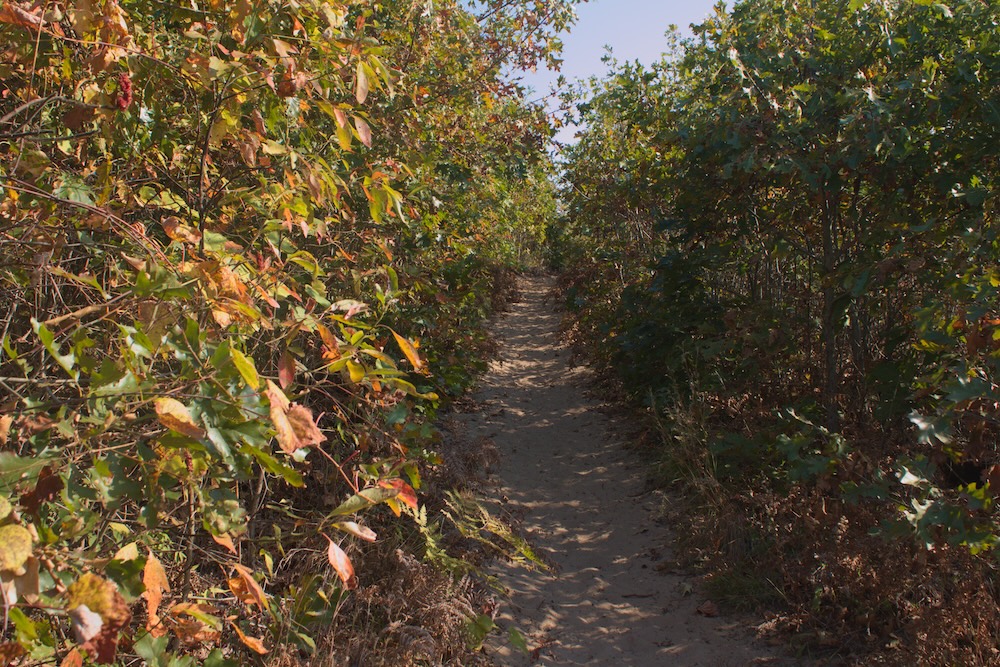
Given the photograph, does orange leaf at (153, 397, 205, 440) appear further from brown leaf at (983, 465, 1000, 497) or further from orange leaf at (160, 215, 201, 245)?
brown leaf at (983, 465, 1000, 497)

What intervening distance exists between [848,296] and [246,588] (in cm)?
420

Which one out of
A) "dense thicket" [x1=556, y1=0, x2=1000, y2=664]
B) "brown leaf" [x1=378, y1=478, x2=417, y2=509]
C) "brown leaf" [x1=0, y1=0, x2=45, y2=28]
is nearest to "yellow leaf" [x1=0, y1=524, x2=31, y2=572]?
"brown leaf" [x1=378, y1=478, x2=417, y2=509]

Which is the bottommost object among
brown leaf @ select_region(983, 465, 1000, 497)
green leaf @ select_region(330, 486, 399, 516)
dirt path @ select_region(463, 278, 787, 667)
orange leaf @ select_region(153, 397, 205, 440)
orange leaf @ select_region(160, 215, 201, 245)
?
dirt path @ select_region(463, 278, 787, 667)

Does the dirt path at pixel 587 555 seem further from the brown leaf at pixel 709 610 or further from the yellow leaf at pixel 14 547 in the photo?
the yellow leaf at pixel 14 547

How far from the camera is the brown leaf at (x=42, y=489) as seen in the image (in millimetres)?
1702

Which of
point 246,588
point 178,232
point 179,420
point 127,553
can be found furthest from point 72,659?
point 178,232

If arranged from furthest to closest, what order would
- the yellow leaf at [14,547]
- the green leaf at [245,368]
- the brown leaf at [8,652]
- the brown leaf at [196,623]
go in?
1. the brown leaf at [196,623]
2. the green leaf at [245,368]
3. the brown leaf at [8,652]
4. the yellow leaf at [14,547]

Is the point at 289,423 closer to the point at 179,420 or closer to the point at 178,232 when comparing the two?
the point at 179,420

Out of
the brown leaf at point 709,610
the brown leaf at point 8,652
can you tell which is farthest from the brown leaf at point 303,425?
the brown leaf at point 709,610

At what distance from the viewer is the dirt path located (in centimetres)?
409

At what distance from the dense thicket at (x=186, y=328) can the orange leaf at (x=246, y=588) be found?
0.4 inches

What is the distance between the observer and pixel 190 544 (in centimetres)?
254

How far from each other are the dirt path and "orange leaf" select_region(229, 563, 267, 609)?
2019 mm

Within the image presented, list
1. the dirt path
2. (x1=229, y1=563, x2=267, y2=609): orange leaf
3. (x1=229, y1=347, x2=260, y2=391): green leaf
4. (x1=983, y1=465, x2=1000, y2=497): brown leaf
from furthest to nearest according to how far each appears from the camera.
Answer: the dirt path, (x1=983, y1=465, x2=1000, y2=497): brown leaf, (x1=229, y1=563, x2=267, y2=609): orange leaf, (x1=229, y1=347, x2=260, y2=391): green leaf
